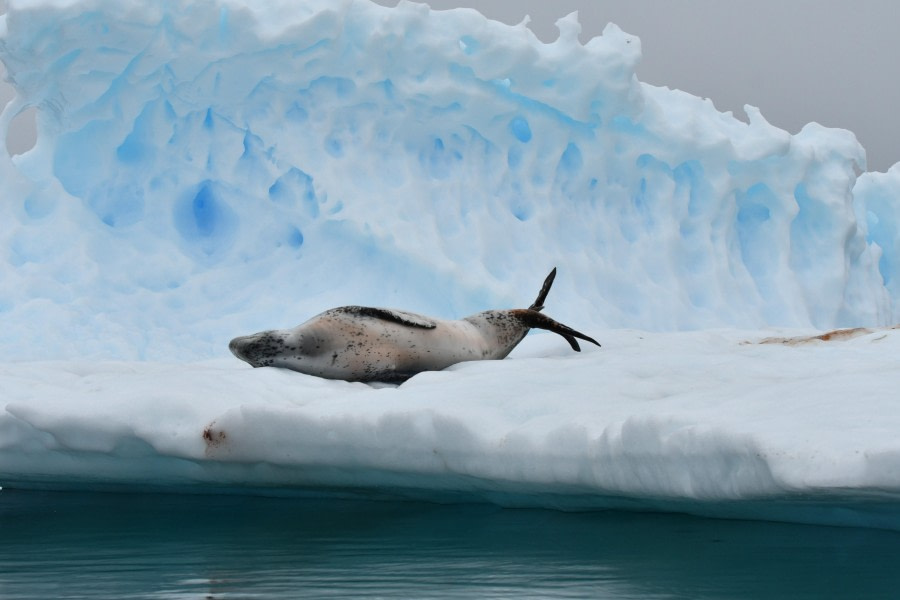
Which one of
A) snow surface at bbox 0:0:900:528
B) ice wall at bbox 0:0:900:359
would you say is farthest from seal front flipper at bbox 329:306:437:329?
ice wall at bbox 0:0:900:359

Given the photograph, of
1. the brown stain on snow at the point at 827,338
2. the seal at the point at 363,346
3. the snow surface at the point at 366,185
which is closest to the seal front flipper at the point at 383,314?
the seal at the point at 363,346

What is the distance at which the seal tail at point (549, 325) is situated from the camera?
4.89 meters

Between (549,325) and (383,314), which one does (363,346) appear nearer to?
(383,314)

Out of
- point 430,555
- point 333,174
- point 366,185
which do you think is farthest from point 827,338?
point 333,174

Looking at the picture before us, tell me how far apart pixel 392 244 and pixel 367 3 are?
181 centimetres

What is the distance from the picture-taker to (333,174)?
299 inches

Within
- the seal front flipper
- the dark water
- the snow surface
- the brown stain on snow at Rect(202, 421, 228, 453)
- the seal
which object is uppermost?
the snow surface

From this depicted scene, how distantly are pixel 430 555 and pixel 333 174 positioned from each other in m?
5.36

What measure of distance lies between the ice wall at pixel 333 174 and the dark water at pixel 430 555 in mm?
4121

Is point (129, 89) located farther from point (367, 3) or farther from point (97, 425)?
point (97, 425)

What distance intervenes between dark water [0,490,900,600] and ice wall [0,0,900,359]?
4.12 m

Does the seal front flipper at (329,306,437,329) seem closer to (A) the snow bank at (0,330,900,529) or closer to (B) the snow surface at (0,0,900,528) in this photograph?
(A) the snow bank at (0,330,900,529)

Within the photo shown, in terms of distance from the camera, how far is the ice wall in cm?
730

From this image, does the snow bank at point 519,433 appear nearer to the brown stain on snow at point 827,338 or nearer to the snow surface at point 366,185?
the brown stain on snow at point 827,338
